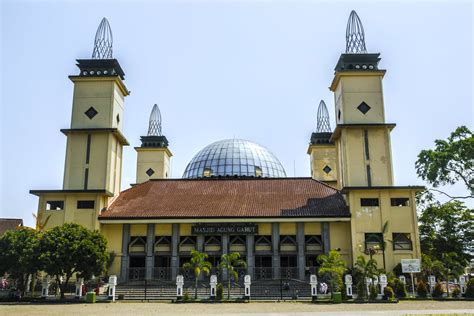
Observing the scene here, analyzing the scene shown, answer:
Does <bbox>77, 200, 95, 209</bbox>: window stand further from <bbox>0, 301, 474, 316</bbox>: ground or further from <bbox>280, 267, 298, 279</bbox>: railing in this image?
<bbox>280, 267, 298, 279</bbox>: railing

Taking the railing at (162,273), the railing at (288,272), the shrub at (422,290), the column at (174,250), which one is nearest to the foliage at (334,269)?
the shrub at (422,290)

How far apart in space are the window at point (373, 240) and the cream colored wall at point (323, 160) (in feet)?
77.1

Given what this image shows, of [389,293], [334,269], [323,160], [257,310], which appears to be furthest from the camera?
[323,160]

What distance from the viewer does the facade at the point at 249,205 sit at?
4275 cm

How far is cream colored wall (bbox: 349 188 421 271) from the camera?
41.5 meters

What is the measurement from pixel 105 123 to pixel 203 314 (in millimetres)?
28276

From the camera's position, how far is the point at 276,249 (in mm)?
43281

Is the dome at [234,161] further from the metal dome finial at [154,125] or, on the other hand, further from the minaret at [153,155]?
the metal dome finial at [154,125]

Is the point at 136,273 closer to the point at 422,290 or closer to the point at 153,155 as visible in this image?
the point at 422,290

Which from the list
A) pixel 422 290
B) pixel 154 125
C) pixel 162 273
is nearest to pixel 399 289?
pixel 422 290

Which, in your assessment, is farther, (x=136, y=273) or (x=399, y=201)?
(x=399, y=201)

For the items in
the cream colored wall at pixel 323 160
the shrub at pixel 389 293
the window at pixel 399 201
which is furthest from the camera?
the cream colored wall at pixel 323 160

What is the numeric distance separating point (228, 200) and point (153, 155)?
24.5 metres

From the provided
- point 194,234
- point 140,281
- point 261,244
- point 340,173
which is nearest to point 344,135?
point 340,173
